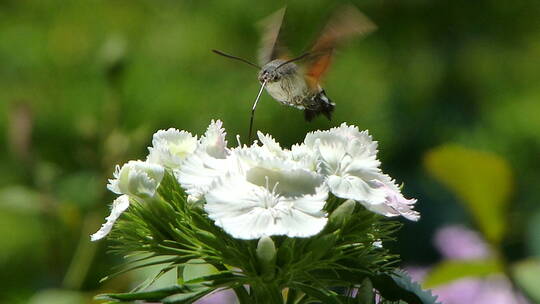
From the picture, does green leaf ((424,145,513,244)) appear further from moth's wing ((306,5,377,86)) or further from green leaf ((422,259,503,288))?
moth's wing ((306,5,377,86))

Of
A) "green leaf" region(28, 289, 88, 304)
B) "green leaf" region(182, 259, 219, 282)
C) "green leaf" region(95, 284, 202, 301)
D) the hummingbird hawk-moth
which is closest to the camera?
"green leaf" region(95, 284, 202, 301)

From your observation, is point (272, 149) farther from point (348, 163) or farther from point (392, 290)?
point (392, 290)

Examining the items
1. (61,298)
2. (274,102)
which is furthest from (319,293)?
(274,102)

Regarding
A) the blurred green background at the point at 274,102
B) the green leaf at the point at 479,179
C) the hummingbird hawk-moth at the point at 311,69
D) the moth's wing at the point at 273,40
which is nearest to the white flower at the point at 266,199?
the hummingbird hawk-moth at the point at 311,69

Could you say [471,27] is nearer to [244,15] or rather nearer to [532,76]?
[532,76]

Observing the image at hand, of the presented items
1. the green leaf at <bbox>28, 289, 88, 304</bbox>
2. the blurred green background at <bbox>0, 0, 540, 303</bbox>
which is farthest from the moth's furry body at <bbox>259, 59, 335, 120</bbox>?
the blurred green background at <bbox>0, 0, 540, 303</bbox>

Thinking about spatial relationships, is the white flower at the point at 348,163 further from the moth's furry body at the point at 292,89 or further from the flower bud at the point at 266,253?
the moth's furry body at the point at 292,89

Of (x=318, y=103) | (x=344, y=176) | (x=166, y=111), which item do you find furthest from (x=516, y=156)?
(x=344, y=176)
